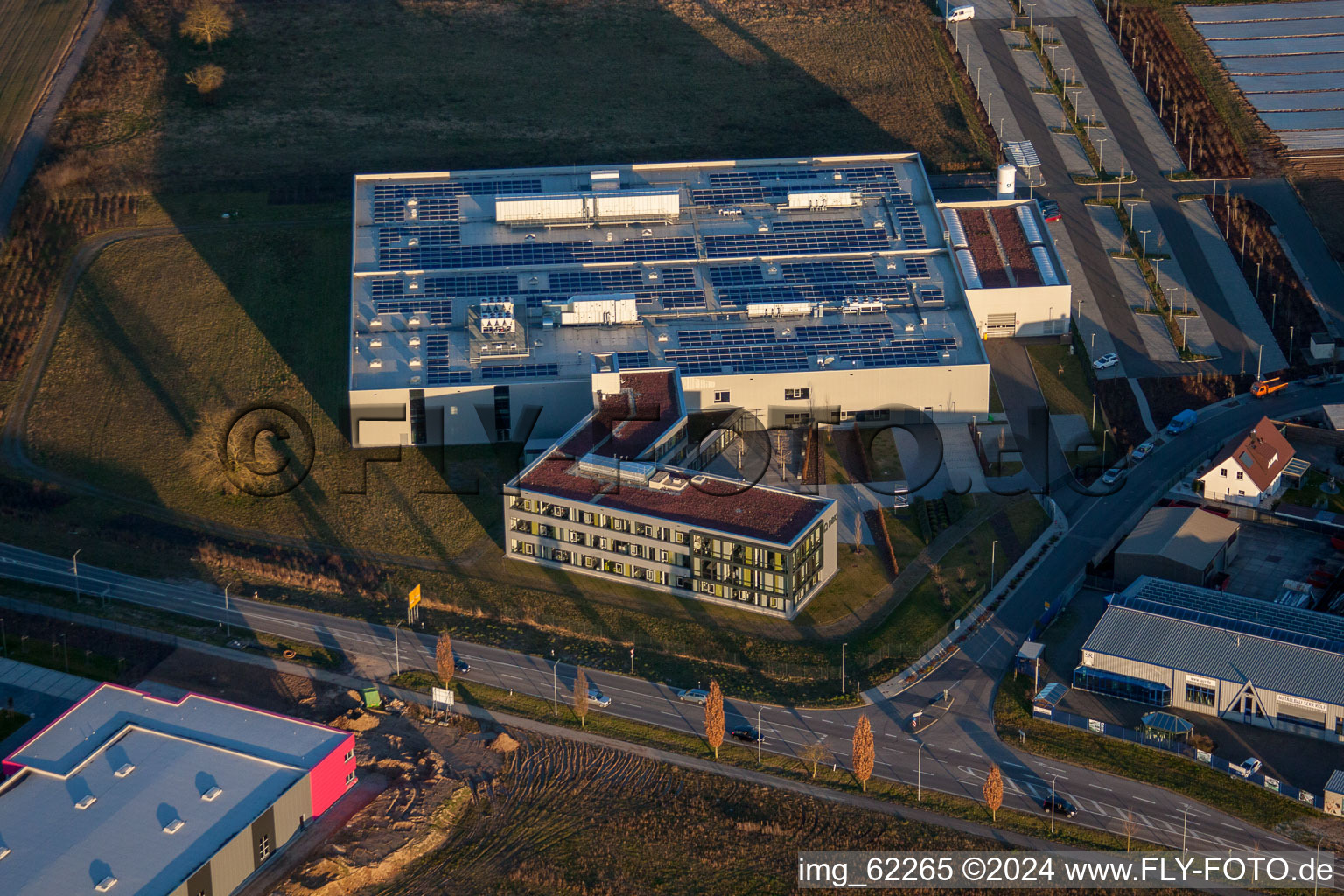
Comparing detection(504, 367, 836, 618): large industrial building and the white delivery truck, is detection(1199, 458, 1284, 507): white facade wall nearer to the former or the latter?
detection(504, 367, 836, 618): large industrial building

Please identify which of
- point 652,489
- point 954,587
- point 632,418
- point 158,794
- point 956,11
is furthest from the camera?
point 956,11

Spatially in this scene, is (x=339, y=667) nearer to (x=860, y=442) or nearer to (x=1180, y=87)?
(x=860, y=442)

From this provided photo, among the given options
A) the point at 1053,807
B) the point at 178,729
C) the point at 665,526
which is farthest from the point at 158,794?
the point at 1053,807

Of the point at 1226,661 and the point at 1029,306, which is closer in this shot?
the point at 1226,661

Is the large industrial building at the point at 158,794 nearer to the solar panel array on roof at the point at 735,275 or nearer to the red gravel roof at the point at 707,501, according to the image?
the red gravel roof at the point at 707,501

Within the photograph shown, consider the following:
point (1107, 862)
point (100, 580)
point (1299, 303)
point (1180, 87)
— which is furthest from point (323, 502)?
point (1180, 87)

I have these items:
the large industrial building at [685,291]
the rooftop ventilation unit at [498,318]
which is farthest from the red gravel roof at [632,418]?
the rooftop ventilation unit at [498,318]

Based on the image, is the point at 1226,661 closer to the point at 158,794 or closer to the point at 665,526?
the point at 665,526
